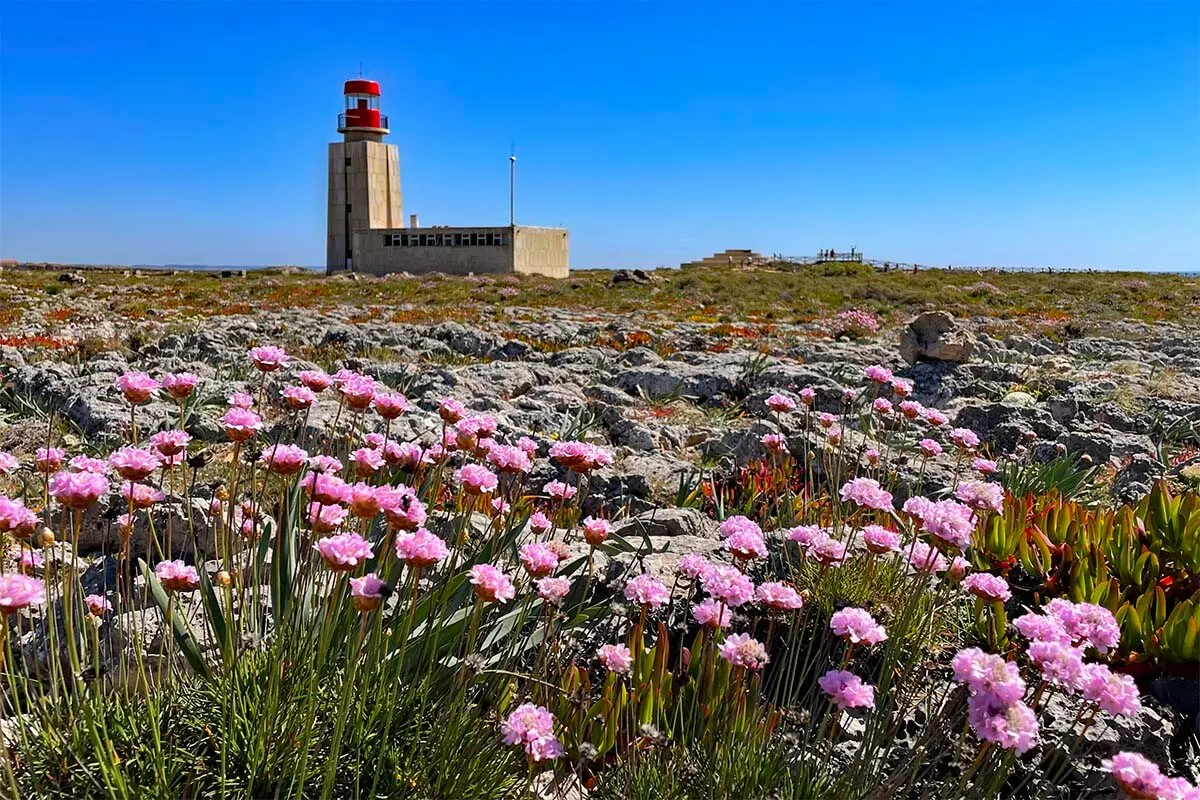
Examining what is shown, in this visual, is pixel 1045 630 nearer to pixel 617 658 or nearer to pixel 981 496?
pixel 981 496

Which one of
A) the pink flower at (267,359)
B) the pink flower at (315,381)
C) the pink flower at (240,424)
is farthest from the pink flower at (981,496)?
the pink flower at (267,359)

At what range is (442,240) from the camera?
157ft

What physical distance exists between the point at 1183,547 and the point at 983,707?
2742 mm

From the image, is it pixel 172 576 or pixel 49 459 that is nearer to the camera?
pixel 172 576

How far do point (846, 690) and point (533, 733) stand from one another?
0.76 metres

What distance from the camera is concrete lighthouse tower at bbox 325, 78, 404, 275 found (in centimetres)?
4916

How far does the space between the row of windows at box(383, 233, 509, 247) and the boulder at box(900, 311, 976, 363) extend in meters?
37.8

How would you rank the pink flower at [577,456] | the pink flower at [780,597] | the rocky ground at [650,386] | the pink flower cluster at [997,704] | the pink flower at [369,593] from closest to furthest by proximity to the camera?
the pink flower cluster at [997,704]
the pink flower at [369,593]
the pink flower at [780,597]
the pink flower at [577,456]
the rocky ground at [650,386]

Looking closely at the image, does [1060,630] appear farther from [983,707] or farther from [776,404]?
[776,404]

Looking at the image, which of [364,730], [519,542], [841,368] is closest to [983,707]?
[364,730]

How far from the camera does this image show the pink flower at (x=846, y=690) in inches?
78.5

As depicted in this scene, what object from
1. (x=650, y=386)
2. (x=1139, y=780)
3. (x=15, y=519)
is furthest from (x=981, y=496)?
(x=650, y=386)

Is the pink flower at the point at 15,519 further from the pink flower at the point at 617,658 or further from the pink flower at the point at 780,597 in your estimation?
the pink flower at the point at 780,597

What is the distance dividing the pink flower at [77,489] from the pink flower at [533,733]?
115 cm
